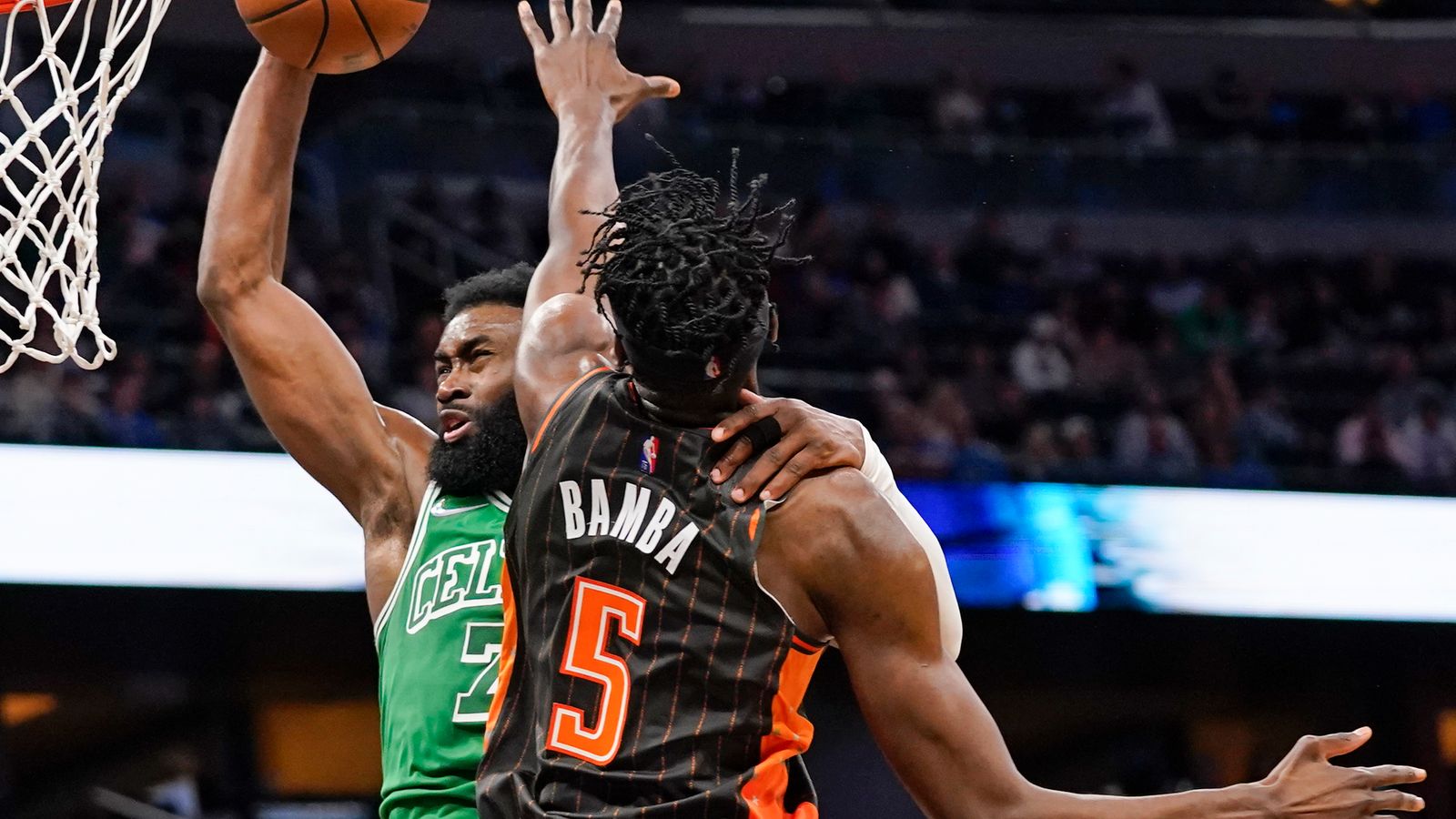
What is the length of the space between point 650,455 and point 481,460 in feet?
2.77

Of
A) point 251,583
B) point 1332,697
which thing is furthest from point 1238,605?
point 251,583

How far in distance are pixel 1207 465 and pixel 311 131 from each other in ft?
22.1

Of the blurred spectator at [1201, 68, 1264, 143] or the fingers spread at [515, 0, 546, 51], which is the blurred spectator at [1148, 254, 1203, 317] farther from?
the fingers spread at [515, 0, 546, 51]

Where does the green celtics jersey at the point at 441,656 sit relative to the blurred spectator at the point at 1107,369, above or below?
above

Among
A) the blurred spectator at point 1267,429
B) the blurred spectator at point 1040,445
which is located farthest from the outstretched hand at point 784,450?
the blurred spectator at point 1267,429

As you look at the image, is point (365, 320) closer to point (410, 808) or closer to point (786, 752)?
point (410, 808)

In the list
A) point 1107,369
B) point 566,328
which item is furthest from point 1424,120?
point 566,328

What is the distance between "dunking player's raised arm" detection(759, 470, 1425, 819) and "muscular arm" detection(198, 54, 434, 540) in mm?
1237

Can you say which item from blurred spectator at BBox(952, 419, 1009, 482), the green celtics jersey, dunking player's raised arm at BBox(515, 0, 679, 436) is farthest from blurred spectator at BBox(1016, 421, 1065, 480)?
the green celtics jersey

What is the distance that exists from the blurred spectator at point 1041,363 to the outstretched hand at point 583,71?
22.8 feet

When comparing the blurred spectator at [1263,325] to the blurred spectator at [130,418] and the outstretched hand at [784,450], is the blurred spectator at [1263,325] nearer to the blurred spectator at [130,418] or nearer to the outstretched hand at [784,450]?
the blurred spectator at [130,418]

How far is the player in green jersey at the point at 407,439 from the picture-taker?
2.95 metres

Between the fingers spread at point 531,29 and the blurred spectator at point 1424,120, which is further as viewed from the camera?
the blurred spectator at point 1424,120

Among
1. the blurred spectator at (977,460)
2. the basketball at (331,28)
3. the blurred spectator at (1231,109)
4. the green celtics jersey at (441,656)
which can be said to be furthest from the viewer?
the blurred spectator at (1231,109)
